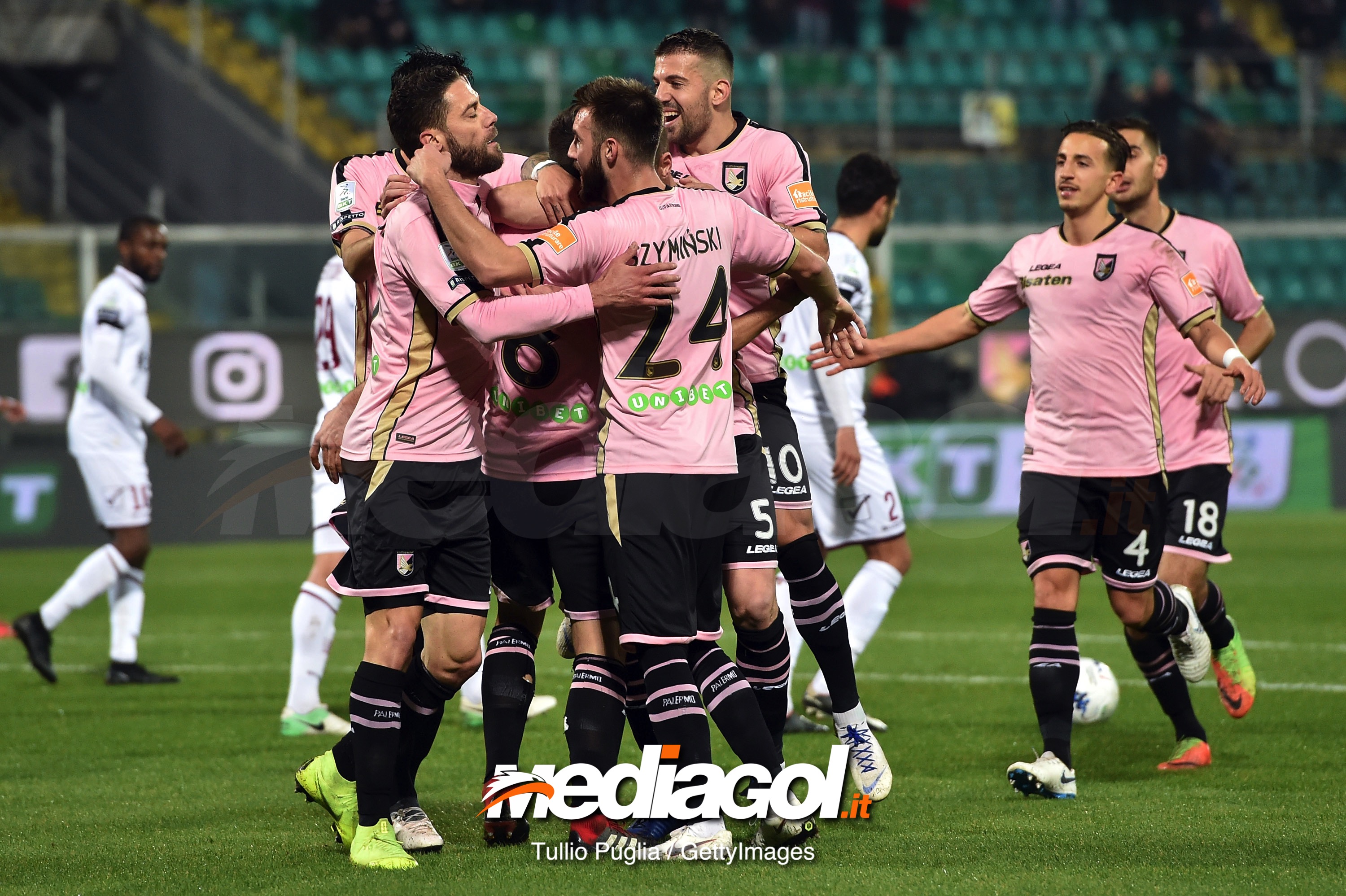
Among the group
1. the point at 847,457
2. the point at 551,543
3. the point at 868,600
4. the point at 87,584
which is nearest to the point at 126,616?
the point at 87,584

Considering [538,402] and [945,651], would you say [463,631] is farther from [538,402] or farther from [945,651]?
[945,651]

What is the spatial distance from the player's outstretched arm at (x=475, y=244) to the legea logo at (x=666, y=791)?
133cm

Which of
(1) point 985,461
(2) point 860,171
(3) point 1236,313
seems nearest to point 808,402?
(2) point 860,171

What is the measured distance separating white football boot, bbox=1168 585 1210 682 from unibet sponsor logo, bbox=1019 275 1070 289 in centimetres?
136

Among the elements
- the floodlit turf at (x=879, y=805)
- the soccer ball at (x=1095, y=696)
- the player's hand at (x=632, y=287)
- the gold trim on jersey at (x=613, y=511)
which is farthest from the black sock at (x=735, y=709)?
the soccer ball at (x=1095, y=696)

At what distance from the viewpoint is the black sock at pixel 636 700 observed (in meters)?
4.64

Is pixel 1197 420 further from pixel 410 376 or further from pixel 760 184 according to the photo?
pixel 410 376

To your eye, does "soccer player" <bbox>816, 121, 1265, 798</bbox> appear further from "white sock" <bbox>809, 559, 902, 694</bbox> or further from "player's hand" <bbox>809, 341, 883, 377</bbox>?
"white sock" <bbox>809, 559, 902, 694</bbox>

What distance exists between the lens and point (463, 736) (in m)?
6.72

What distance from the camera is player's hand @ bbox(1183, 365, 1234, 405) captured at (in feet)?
17.5

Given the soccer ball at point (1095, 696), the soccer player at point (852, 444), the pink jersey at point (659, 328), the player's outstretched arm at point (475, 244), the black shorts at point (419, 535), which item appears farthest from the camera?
the soccer player at point (852, 444)

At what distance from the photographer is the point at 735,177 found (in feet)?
17.1

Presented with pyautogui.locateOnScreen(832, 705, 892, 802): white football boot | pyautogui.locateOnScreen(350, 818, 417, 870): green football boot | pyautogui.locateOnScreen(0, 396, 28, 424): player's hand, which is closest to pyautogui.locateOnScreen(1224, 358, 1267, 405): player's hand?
pyautogui.locateOnScreen(832, 705, 892, 802): white football boot

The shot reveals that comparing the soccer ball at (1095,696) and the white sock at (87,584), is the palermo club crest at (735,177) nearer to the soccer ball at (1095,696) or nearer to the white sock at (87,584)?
the soccer ball at (1095,696)
